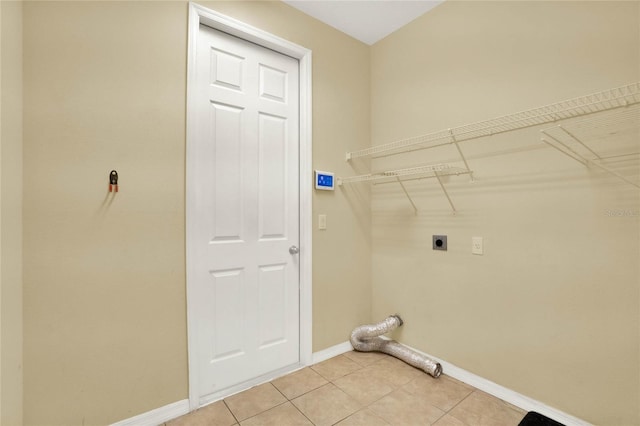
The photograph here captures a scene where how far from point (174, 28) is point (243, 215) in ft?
3.84

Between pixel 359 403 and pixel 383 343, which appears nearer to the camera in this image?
pixel 359 403

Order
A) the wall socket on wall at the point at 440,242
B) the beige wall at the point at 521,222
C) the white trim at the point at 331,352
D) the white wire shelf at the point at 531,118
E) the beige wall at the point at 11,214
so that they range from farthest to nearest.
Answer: the white trim at the point at 331,352, the wall socket on wall at the point at 440,242, the beige wall at the point at 521,222, the white wire shelf at the point at 531,118, the beige wall at the point at 11,214

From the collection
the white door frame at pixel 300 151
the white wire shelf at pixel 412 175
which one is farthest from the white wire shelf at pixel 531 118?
the white door frame at pixel 300 151

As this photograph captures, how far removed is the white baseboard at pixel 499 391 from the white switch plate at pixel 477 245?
82 cm

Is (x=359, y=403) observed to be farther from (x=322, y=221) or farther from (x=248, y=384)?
(x=322, y=221)

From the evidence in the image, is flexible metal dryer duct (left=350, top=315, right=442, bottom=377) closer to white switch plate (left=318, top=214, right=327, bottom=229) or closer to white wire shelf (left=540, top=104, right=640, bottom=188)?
white switch plate (left=318, top=214, right=327, bottom=229)

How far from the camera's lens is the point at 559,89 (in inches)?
63.4

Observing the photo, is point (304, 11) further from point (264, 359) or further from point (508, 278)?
point (264, 359)

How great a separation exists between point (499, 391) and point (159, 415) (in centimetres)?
202

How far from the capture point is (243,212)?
1981 millimetres

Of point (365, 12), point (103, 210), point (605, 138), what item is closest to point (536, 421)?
point (605, 138)

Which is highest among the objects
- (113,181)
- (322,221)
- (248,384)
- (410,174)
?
(410,174)

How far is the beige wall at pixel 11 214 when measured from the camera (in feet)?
3.68

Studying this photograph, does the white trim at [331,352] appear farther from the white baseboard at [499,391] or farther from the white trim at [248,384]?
the white trim at [248,384]
